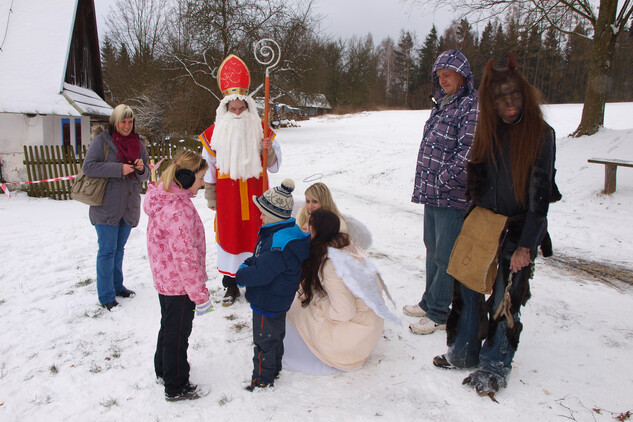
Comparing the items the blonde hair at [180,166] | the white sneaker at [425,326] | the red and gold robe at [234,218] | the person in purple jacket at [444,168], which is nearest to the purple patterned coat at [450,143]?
the person in purple jacket at [444,168]

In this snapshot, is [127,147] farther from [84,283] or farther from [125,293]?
[84,283]

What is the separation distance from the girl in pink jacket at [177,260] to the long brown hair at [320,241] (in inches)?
28.7

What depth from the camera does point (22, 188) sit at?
34.8 feet

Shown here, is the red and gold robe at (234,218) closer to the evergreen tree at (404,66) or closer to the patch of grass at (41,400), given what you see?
the patch of grass at (41,400)

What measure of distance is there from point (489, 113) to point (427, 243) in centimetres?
147

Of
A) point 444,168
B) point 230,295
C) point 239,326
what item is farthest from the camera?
point 230,295

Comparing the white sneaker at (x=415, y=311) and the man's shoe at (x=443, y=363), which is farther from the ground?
the white sneaker at (x=415, y=311)

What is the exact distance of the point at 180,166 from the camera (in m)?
2.70

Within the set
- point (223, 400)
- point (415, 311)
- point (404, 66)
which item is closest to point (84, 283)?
point (223, 400)

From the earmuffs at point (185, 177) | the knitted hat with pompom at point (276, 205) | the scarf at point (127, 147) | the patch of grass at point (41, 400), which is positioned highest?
the scarf at point (127, 147)

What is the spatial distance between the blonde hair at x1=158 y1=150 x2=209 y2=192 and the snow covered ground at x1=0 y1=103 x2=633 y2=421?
58.0 inches

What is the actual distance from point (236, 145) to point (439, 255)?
224 cm

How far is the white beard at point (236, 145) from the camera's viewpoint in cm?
416

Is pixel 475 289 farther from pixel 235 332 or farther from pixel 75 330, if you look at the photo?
pixel 75 330
